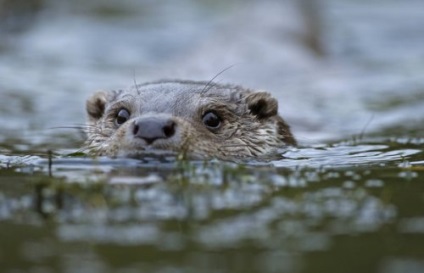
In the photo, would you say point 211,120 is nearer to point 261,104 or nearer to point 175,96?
point 175,96

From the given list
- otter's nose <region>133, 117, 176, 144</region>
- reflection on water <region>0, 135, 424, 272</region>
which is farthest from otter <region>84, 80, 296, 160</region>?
reflection on water <region>0, 135, 424, 272</region>

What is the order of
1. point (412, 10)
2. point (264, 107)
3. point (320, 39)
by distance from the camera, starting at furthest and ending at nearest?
point (412, 10)
point (320, 39)
point (264, 107)

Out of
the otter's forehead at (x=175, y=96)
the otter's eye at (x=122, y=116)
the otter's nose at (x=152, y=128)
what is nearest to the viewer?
the otter's nose at (x=152, y=128)

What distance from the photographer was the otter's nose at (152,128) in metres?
4.96

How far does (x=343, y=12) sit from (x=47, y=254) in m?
12.5

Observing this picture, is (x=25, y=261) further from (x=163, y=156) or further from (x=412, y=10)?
(x=412, y=10)

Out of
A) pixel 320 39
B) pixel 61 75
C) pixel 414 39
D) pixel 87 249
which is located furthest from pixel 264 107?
pixel 414 39

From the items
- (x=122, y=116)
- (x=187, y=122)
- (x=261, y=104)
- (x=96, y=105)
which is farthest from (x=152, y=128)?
(x=96, y=105)

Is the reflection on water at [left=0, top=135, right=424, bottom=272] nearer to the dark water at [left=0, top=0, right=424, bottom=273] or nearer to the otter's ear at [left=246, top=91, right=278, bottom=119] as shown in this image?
the dark water at [left=0, top=0, right=424, bottom=273]

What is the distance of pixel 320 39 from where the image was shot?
12.4 meters

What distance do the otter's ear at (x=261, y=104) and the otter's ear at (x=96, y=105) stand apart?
1021mm

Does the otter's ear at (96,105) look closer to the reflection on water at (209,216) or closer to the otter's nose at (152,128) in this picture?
the reflection on water at (209,216)

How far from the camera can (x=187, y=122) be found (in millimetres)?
5316

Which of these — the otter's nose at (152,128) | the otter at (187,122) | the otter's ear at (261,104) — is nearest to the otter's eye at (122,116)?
the otter at (187,122)
